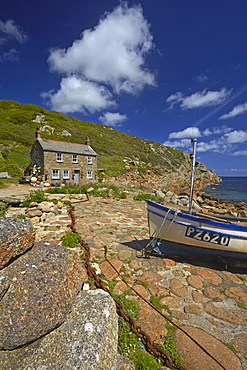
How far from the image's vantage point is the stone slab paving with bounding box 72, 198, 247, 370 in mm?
2459

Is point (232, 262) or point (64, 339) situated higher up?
point (64, 339)

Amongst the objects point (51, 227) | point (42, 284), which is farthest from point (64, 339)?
point (51, 227)

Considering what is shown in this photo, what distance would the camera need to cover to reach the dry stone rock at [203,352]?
7.20ft

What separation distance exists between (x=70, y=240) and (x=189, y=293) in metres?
3.39

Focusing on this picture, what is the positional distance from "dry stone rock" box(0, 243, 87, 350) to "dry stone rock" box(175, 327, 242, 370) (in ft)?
5.73

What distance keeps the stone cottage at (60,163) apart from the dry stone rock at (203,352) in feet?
72.9

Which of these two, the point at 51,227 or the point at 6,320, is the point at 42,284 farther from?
the point at 51,227

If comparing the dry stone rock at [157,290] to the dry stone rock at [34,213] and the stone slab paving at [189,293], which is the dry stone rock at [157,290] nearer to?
the stone slab paving at [189,293]

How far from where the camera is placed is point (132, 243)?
5590 mm

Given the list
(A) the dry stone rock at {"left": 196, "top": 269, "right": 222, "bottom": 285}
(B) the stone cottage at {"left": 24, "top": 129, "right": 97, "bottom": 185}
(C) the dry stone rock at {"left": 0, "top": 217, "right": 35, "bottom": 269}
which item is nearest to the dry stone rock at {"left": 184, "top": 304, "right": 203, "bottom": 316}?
(A) the dry stone rock at {"left": 196, "top": 269, "right": 222, "bottom": 285}

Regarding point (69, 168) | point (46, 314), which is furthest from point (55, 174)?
point (46, 314)

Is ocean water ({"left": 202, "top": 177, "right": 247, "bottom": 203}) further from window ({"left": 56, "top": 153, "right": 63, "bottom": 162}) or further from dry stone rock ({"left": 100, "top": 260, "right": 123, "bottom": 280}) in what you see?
dry stone rock ({"left": 100, "top": 260, "right": 123, "bottom": 280})

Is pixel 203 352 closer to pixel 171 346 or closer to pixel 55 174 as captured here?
pixel 171 346

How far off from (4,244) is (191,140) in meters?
5.48
